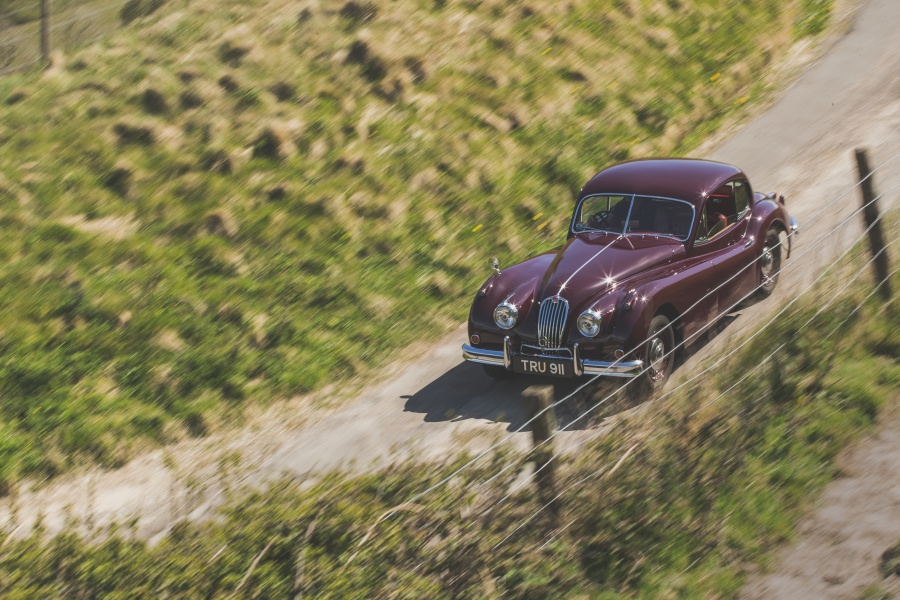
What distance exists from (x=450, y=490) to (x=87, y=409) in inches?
237

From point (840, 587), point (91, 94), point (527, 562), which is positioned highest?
point (91, 94)

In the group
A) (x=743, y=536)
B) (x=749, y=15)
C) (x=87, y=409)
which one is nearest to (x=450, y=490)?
(x=743, y=536)

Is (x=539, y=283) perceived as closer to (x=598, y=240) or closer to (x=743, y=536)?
(x=598, y=240)

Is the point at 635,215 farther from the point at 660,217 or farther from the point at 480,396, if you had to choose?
the point at 480,396

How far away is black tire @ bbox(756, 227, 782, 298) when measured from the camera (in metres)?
10.8

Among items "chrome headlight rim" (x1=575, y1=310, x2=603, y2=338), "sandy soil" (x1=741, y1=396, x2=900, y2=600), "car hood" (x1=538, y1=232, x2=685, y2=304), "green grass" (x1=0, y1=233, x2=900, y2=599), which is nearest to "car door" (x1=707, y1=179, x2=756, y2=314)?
"car hood" (x1=538, y1=232, x2=685, y2=304)

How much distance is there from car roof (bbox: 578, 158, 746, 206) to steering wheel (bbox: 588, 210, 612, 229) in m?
0.25

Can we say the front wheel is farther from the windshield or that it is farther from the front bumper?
the front bumper

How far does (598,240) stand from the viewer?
10.4 meters

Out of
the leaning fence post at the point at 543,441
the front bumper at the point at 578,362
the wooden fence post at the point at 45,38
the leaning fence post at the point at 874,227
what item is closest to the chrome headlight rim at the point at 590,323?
the front bumper at the point at 578,362

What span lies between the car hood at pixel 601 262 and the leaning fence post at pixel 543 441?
12.4ft

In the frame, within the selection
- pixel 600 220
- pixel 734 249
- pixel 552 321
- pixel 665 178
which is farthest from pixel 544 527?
pixel 665 178

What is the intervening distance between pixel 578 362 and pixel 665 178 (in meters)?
2.62

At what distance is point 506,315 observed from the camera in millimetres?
9641
